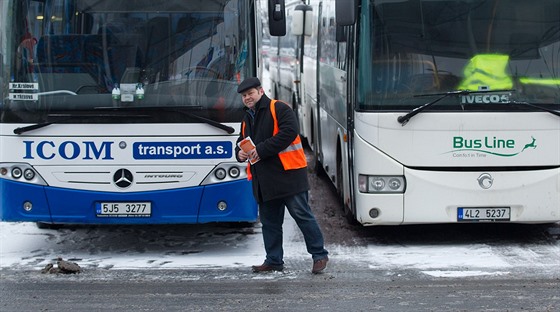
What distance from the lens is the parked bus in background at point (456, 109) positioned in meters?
9.84

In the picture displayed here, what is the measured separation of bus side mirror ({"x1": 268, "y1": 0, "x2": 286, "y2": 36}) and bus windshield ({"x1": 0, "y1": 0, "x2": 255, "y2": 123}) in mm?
589

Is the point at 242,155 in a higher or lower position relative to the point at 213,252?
higher

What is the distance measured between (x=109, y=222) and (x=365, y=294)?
9.27 ft

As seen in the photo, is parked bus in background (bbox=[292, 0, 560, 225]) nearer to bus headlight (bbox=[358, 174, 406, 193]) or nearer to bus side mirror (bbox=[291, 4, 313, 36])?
bus headlight (bbox=[358, 174, 406, 193])

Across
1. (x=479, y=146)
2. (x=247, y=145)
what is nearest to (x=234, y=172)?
(x=247, y=145)

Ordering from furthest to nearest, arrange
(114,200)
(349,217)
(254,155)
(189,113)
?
(349,217), (114,200), (189,113), (254,155)

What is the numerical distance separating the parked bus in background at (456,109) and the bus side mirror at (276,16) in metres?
0.55

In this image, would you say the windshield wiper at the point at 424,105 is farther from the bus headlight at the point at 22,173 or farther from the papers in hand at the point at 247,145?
the bus headlight at the point at 22,173

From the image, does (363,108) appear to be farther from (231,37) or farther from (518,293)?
(518,293)

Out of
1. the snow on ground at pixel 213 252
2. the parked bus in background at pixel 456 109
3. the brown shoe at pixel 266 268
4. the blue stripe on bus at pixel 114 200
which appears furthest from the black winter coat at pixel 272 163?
the parked bus in background at pixel 456 109

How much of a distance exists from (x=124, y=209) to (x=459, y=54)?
361 cm

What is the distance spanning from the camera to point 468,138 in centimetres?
982

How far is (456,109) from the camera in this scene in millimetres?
9836

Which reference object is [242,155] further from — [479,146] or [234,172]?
[479,146]
